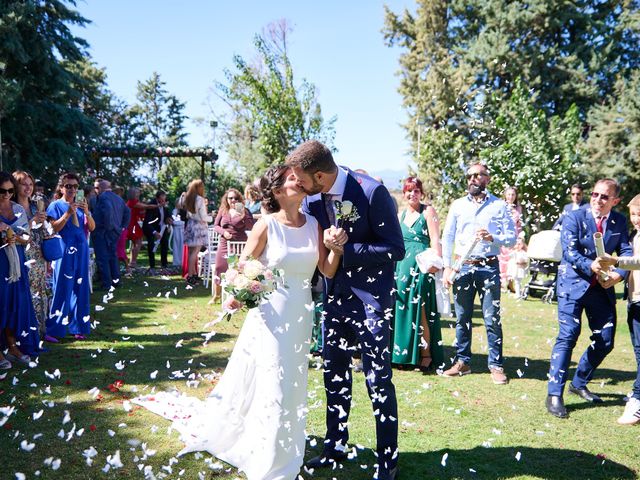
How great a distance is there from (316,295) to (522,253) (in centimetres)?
707

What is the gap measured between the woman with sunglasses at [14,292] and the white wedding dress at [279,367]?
3238 millimetres

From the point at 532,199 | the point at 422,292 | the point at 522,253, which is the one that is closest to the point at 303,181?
the point at 422,292

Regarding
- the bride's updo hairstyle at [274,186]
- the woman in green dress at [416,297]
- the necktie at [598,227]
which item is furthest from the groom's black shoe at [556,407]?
the bride's updo hairstyle at [274,186]

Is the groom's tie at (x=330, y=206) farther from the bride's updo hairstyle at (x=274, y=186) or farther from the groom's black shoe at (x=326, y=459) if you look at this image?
the groom's black shoe at (x=326, y=459)

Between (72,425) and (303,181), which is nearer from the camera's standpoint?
(303,181)

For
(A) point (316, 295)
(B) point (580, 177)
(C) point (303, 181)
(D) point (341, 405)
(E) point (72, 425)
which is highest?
(B) point (580, 177)

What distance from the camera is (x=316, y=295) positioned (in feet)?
22.0

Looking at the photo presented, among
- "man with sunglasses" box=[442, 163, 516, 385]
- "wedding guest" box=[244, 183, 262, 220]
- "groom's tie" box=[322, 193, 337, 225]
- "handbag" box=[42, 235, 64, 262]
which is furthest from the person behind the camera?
"wedding guest" box=[244, 183, 262, 220]

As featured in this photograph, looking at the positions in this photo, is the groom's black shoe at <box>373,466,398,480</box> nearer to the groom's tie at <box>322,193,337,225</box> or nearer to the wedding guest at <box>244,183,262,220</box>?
the groom's tie at <box>322,193,337,225</box>

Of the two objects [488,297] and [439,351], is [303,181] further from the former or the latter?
[439,351]

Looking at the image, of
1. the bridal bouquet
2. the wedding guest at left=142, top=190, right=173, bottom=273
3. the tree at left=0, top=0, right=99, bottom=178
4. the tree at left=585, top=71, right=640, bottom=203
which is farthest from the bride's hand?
the tree at left=585, top=71, right=640, bottom=203

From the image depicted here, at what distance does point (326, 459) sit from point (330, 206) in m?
1.88

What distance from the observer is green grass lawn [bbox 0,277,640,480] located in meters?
3.95

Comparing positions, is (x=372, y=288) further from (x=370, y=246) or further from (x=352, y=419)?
(x=352, y=419)
